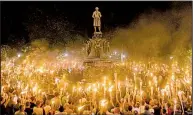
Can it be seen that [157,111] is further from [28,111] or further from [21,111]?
[21,111]

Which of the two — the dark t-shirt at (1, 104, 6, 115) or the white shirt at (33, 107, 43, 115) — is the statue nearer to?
the dark t-shirt at (1, 104, 6, 115)

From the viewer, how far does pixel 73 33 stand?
37.2m

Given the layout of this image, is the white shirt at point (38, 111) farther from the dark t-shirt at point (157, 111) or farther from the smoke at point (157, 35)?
the smoke at point (157, 35)

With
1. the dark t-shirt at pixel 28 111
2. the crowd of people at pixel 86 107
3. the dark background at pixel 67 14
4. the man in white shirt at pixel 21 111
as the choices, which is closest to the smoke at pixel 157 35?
the dark background at pixel 67 14

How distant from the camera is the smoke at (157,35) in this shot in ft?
101

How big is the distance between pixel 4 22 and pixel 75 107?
75.0ft

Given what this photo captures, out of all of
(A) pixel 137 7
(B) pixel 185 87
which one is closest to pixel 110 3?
(A) pixel 137 7

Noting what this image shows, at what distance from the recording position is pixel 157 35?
114 feet

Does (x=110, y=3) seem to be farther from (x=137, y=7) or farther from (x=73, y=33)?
(x=73, y=33)

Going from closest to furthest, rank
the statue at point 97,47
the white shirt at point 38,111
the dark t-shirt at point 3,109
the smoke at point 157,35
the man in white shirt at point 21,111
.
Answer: the man in white shirt at point 21,111
the white shirt at point 38,111
the dark t-shirt at point 3,109
the statue at point 97,47
the smoke at point 157,35

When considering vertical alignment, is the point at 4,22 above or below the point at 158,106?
above

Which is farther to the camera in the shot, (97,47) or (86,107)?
(97,47)

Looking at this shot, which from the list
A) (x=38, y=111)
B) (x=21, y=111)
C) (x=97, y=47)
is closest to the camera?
(x=21, y=111)

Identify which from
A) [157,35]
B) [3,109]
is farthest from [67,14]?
[3,109]
